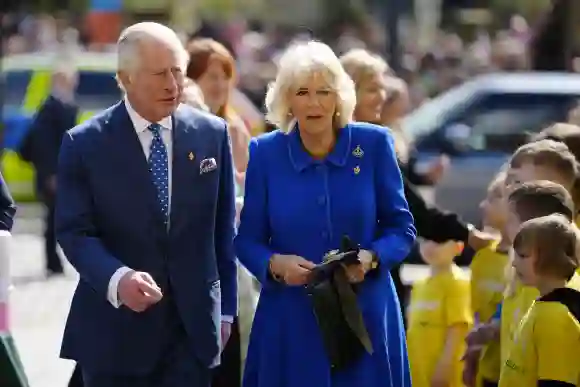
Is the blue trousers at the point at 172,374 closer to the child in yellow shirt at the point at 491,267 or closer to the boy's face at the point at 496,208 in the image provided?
the child in yellow shirt at the point at 491,267

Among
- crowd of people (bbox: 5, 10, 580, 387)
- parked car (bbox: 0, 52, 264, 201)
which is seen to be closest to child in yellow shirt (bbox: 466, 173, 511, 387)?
crowd of people (bbox: 5, 10, 580, 387)

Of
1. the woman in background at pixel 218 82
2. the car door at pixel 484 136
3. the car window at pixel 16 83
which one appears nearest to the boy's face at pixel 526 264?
the woman in background at pixel 218 82

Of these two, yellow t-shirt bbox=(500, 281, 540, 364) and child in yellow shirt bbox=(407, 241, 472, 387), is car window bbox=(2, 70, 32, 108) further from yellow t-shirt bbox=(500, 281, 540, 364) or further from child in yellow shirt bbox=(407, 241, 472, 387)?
yellow t-shirt bbox=(500, 281, 540, 364)

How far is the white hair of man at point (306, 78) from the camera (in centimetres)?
550

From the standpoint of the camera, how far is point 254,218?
552cm

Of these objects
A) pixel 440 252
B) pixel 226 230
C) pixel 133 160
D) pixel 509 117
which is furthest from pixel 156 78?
pixel 509 117

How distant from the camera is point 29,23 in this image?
3086cm

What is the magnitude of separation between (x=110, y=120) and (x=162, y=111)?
0.18 m

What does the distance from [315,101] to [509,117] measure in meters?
9.81

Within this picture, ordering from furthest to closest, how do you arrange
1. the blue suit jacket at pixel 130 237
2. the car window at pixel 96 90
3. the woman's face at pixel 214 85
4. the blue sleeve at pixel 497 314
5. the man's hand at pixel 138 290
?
the car window at pixel 96 90
the woman's face at pixel 214 85
the blue sleeve at pixel 497 314
the blue suit jacket at pixel 130 237
the man's hand at pixel 138 290

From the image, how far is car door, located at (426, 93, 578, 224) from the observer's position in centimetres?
1465

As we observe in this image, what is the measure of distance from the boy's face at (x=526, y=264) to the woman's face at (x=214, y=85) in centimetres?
215

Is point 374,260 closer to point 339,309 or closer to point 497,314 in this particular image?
point 339,309

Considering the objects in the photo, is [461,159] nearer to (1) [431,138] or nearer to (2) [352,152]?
(1) [431,138]
